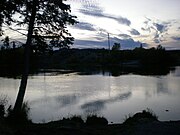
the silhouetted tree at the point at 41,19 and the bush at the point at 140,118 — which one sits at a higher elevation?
the silhouetted tree at the point at 41,19

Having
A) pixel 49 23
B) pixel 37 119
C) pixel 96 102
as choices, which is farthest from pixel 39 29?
pixel 96 102

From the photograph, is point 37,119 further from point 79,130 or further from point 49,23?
point 79,130

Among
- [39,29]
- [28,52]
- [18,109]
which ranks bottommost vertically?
[18,109]

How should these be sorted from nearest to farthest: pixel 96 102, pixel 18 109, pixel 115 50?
pixel 18 109 → pixel 96 102 → pixel 115 50

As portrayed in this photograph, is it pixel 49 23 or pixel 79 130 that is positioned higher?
pixel 49 23

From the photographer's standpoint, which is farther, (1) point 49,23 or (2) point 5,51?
(2) point 5,51

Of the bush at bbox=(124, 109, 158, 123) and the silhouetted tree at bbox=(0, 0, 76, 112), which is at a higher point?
the silhouetted tree at bbox=(0, 0, 76, 112)

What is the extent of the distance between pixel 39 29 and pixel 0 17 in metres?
2.29

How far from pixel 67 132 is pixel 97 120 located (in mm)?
5675

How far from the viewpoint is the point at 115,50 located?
164 m

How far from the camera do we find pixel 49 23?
16.2m

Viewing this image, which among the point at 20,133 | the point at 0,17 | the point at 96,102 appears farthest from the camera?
the point at 96,102

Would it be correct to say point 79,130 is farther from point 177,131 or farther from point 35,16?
point 35,16

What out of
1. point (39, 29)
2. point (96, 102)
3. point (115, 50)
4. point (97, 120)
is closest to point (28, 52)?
point (39, 29)
